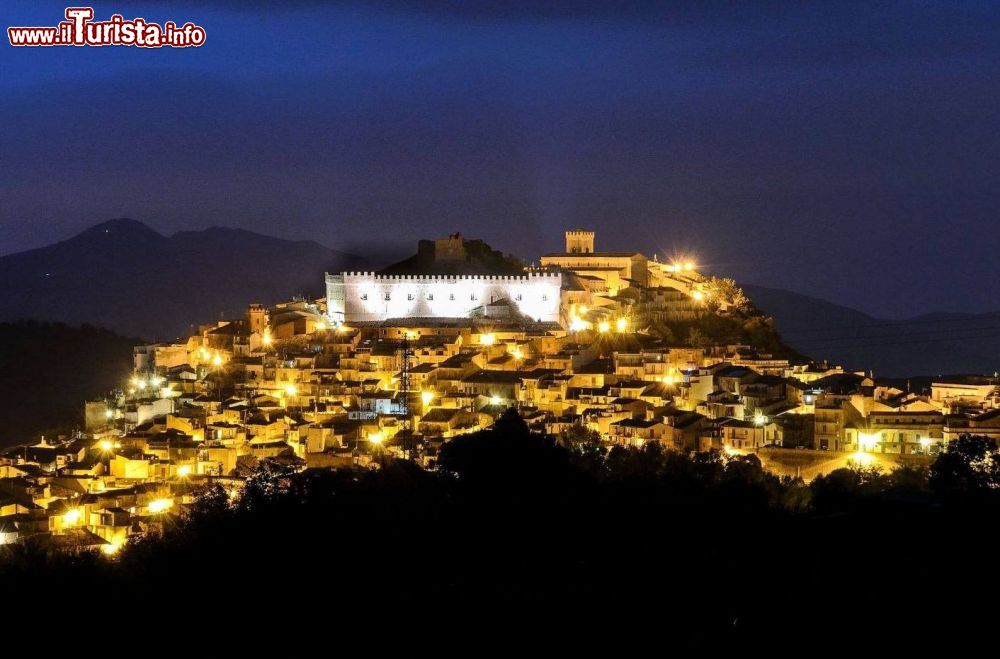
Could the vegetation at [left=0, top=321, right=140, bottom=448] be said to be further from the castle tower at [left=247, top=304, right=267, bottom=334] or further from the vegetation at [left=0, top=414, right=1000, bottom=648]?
the vegetation at [left=0, top=414, right=1000, bottom=648]

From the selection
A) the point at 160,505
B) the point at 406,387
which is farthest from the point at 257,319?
the point at 160,505

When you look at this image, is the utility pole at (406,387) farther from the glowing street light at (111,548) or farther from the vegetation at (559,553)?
the glowing street light at (111,548)

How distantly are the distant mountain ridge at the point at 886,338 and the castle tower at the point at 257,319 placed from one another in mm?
16961

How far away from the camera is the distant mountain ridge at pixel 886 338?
3903 cm

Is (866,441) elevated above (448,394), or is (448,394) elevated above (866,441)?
(448,394)

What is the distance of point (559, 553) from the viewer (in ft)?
35.8

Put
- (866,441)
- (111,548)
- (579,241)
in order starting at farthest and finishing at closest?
(579,241), (866,441), (111,548)

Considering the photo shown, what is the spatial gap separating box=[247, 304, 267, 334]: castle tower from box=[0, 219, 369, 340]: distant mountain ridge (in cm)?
2781

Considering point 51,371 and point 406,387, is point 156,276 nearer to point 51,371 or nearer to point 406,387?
point 51,371

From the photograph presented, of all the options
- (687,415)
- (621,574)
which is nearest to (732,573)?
(621,574)

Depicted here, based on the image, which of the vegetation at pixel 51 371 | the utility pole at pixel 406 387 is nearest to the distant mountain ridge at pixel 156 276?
the vegetation at pixel 51 371

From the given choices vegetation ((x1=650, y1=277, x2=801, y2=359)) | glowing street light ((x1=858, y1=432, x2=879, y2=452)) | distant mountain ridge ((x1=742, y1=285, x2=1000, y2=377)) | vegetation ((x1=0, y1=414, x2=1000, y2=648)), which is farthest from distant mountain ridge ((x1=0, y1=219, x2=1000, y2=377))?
vegetation ((x1=0, y1=414, x2=1000, y2=648))

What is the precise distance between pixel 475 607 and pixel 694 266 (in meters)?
27.0

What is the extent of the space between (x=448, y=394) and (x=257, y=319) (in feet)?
22.6
